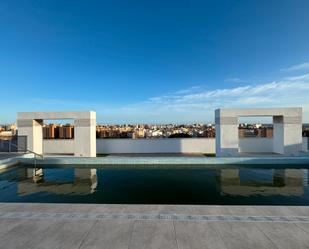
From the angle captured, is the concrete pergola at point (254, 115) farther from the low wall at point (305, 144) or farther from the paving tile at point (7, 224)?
the paving tile at point (7, 224)

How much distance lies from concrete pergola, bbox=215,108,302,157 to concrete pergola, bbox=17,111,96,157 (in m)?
7.82

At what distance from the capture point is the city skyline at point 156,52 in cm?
1179

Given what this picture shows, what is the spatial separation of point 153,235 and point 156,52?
48.1 feet

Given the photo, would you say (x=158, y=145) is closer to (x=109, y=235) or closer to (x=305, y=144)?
(x=305, y=144)

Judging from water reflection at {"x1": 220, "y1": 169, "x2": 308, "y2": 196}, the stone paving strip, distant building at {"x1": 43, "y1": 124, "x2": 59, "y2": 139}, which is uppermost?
distant building at {"x1": 43, "y1": 124, "x2": 59, "y2": 139}

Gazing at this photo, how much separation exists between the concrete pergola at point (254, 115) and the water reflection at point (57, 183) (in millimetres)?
7663

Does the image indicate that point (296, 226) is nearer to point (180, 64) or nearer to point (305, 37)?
point (305, 37)

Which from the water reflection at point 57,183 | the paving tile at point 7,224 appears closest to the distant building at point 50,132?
the water reflection at point 57,183

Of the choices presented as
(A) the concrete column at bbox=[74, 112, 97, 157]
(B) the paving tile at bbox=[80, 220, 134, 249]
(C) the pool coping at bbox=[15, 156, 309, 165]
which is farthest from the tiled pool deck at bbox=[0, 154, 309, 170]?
(B) the paving tile at bbox=[80, 220, 134, 249]

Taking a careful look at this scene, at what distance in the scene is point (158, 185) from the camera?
802 cm

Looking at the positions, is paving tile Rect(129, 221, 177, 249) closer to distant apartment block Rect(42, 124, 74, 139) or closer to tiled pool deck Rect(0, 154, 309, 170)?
tiled pool deck Rect(0, 154, 309, 170)

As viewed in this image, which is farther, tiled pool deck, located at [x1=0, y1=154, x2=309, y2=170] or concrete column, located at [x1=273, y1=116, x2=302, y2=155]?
concrete column, located at [x1=273, y1=116, x2=302, y2=155]

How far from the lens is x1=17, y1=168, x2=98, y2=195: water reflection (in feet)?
24.0

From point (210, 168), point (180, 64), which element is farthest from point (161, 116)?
point (210, 168)
